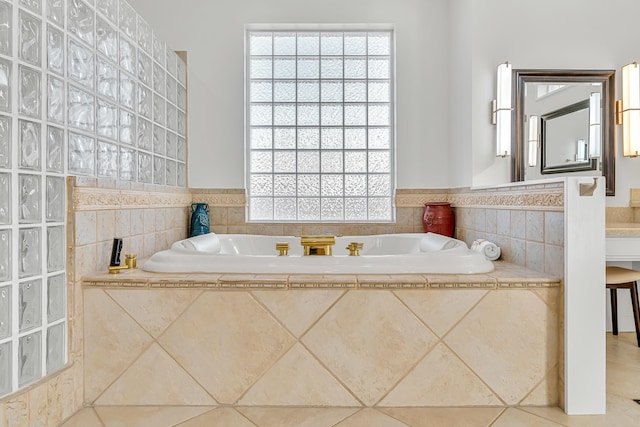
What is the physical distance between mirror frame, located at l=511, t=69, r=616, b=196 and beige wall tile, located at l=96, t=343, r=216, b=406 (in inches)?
78.1

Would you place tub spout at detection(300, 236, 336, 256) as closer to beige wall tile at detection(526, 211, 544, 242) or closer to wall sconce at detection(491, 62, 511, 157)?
beige wall tile at detection(526, 211, 544, 242)

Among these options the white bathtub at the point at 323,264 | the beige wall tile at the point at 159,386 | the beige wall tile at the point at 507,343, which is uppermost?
the white bathtub at the point at 323,264

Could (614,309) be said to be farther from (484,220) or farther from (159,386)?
(159,386)

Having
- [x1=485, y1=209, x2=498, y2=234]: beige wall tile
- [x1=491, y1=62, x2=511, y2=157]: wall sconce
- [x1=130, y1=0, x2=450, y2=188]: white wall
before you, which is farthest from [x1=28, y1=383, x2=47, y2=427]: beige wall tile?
[x1=491, y1=62, x2=511, y2=157]: wall sconce

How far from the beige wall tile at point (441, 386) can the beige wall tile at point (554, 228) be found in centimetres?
60

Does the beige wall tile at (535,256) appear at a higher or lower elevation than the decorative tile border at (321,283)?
higher

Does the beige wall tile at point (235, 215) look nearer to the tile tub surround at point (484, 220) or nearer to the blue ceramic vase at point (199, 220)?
the tile tub surround at point (484, 220)

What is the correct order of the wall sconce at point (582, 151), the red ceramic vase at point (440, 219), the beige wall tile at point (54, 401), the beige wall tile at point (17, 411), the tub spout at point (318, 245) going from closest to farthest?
the beige wall tile at point (17, 411)
the beige wall tile at point (54, 401)
the tub spout at point (318, 245)
the wall sconce at point (582, 151)
the red ceramic vase at point (440, 219)

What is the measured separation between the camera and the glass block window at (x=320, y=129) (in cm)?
288

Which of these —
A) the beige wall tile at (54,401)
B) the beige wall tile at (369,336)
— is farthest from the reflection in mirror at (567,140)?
the beige wall tile at (54,401)

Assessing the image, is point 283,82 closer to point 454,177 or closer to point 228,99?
point 228,99

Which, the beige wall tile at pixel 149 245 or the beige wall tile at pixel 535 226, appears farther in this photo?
the beige wall tile at pixel 149 245

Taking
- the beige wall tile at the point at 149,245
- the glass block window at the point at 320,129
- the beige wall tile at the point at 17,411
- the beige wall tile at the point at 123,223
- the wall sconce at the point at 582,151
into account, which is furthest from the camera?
the glass block window at the point at 320,129

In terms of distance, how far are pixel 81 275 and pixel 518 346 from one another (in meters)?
1.67
